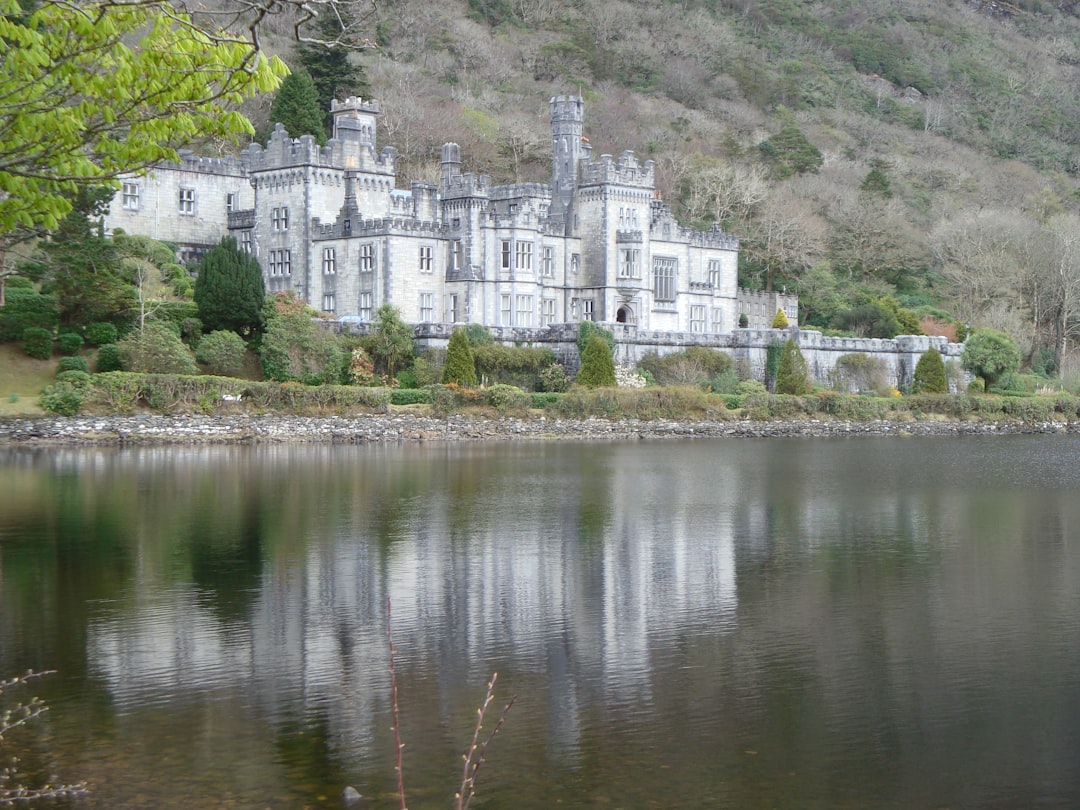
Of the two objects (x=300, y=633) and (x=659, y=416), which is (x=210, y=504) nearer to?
(x=300, y=633)

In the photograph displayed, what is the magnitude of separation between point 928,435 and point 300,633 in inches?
1910

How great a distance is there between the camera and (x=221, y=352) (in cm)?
5206

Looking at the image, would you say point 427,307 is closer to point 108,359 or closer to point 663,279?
point 663,279

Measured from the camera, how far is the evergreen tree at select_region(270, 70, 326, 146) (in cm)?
6881

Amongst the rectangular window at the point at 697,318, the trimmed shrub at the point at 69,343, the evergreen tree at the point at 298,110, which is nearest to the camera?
the trimmed shrub at the point at 69,343

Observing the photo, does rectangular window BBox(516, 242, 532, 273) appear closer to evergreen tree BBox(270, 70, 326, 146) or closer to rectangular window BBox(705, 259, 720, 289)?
evergreen tree BBox(270, 70, 326, 146)

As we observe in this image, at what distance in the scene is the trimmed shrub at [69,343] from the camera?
4950cm

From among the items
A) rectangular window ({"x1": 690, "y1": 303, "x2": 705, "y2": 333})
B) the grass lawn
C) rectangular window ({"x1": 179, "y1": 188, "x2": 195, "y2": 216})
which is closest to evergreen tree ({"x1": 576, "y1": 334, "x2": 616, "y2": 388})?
rectangular window ({"x1": 690, "y1": 303, "x2": 705, "y2": 333})

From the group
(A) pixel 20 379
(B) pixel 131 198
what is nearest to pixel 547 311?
(B) pixel 131 198

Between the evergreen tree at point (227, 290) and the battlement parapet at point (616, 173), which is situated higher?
the battlement parapet at point (616, 173)

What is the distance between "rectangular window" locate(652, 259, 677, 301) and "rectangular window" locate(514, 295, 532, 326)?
7512 mm

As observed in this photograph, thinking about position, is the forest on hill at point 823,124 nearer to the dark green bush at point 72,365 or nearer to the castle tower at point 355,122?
the castle tower at point 355,122

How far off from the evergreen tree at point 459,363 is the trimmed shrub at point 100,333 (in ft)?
41.8

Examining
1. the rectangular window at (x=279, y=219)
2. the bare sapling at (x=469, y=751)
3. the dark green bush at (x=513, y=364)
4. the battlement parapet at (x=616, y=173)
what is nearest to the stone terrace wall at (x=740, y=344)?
the dark green bush at (x=513, y=364)
